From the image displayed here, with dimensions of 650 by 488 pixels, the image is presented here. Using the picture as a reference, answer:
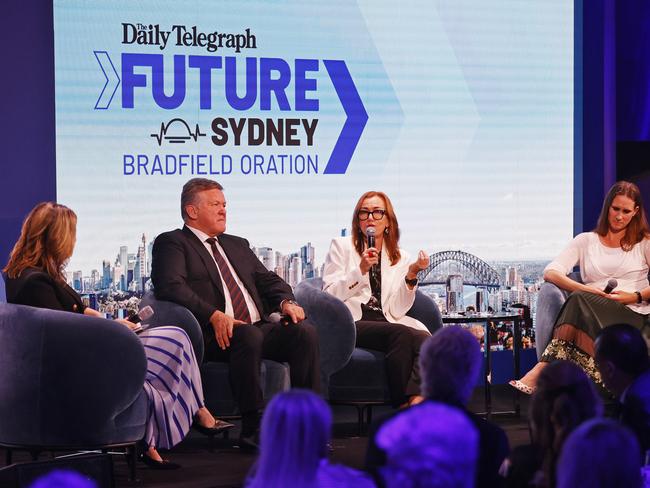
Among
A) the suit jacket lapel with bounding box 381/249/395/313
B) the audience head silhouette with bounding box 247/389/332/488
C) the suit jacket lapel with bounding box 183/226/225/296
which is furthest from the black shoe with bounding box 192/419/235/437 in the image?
the audience head silhouette with bounding box 247/389/332/488

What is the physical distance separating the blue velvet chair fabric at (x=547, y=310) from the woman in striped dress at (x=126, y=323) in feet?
7.18

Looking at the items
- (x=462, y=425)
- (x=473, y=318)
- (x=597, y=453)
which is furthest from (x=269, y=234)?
(x=597, y=453)

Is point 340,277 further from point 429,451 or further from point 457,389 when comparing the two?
point 429,451

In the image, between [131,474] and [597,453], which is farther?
[131,474]

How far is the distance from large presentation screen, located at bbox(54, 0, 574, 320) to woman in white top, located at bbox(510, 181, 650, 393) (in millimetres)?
946

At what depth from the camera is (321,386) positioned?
207 inches

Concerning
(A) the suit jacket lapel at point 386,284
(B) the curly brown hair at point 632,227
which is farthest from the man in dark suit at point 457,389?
(B) the curly brown hair at point 632,227

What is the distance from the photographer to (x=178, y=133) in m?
6.26

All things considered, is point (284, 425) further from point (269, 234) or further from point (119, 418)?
point (269, 234)

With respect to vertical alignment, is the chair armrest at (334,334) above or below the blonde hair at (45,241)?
below

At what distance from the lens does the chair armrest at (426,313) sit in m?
5.85

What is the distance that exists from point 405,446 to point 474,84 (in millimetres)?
5044

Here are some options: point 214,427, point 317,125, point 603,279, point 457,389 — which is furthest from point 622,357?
point 317,125

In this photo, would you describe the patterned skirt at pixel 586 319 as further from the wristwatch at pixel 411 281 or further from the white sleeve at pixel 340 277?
the white sleeve at pixel 340 277
